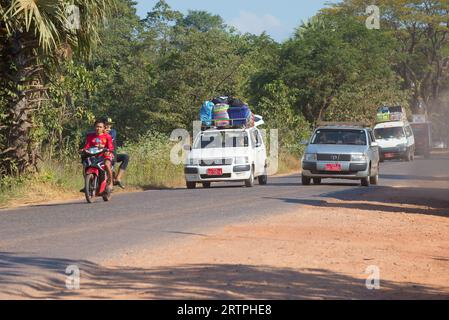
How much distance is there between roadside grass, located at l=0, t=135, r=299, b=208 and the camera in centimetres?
2331

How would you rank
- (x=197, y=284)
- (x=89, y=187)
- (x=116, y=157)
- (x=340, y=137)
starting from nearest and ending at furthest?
(x=197, y=284)
(x=89, y=187)
(x=116, y=157)
(x=340, y=137)

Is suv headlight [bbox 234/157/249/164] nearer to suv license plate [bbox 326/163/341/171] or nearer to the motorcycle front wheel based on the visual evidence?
suv license plate [bbox 326/163/341/171]

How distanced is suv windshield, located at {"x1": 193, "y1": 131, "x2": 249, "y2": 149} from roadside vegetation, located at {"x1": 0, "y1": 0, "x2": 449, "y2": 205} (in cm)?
204

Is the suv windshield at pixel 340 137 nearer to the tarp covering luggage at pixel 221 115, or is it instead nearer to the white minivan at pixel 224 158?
the white minivan at pixel 224 158

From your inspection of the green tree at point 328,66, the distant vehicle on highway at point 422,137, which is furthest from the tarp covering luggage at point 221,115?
the distant vehicle on highway at point 422,137

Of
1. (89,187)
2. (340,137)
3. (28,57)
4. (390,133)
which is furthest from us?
(390,133)

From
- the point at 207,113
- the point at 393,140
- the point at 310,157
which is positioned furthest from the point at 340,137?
the point at 393,140

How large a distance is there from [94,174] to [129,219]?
4.38 metres

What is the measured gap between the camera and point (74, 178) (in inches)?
1042

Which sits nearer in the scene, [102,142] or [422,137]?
[102,142]

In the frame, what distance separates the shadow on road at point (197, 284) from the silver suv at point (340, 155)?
60.8 feet

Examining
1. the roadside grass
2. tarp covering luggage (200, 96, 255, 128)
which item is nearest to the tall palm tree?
the roadside grass

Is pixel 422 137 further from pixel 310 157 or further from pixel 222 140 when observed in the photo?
pixel 222 140

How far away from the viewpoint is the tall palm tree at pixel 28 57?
22812 millimetres
